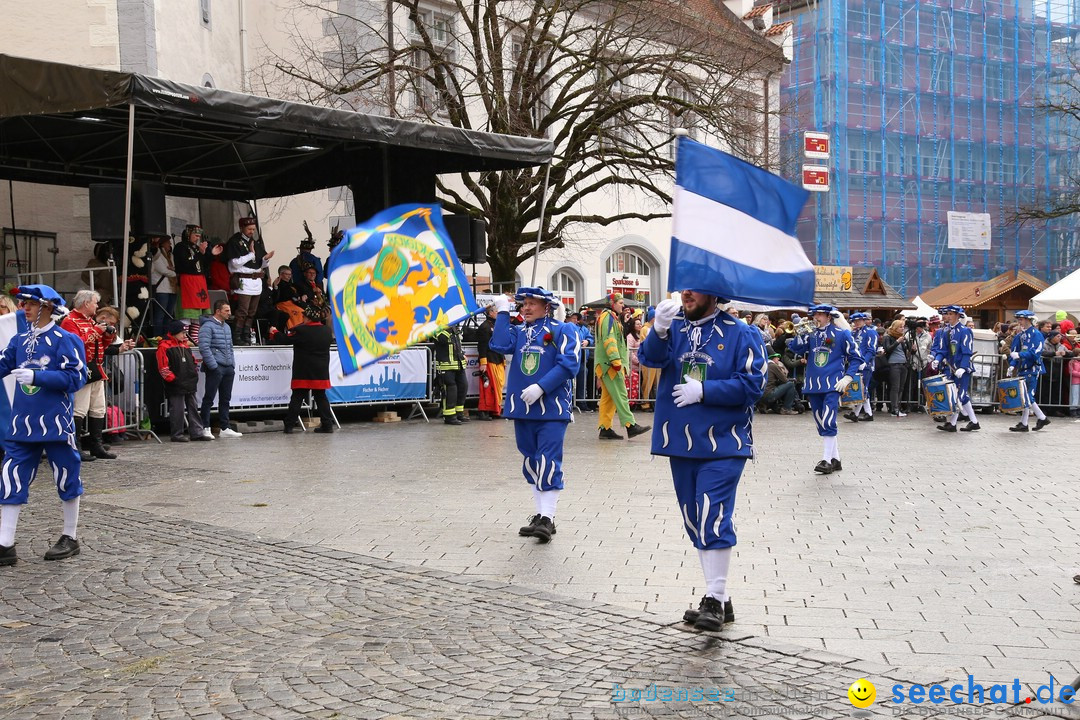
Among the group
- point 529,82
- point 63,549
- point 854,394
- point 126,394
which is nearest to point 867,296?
point 529,82

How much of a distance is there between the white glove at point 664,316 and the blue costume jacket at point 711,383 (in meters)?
0.09

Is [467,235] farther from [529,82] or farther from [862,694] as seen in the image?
[862,694]

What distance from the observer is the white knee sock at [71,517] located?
818cm

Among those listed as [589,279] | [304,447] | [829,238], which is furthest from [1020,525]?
[829,238]

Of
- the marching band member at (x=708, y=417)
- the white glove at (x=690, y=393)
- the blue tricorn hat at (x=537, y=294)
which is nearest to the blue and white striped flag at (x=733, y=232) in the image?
the marching band member at (x=708, y=417)

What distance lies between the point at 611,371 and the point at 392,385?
4300 millimetres

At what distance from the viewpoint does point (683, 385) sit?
20.6 ft

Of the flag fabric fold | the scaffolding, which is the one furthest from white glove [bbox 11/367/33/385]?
the scaffolding

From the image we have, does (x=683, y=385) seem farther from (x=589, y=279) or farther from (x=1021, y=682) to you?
(x=589, y=279)

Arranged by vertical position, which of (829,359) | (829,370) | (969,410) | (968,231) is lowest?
(969,410)

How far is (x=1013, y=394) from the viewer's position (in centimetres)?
1947

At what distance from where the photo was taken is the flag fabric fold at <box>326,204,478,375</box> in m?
7.26

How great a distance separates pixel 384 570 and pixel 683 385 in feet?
8.24

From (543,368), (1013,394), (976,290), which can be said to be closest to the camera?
(543,368)
